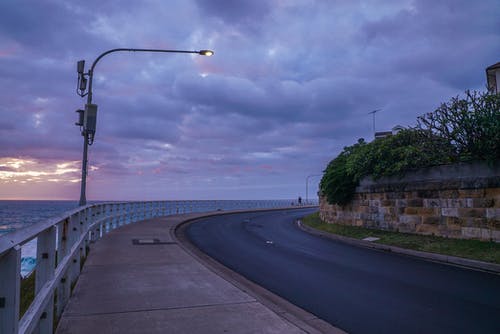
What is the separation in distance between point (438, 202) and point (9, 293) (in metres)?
13.9

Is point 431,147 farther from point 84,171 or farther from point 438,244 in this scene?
point 84,171

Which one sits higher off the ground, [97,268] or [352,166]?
[352,166]

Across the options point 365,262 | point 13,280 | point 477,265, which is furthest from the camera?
point 365,262

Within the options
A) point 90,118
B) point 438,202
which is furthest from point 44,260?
point 438,202

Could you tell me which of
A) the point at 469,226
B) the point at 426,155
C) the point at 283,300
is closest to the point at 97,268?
the point at 283,300

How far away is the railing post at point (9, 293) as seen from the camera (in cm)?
252

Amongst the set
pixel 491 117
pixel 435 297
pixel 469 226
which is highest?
pixel 491 117

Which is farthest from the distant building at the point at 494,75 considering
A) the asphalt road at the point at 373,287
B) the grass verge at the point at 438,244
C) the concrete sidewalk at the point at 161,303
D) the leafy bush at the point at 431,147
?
the concrete sidewalk at the point at 161,303

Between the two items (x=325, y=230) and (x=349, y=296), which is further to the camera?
(x=325, y=230)

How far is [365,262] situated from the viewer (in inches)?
419

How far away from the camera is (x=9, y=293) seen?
253 centimetres

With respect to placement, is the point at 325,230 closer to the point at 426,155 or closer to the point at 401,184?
the point at 401,184

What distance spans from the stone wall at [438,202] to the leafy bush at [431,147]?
1.64ft

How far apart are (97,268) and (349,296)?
18.5ft
